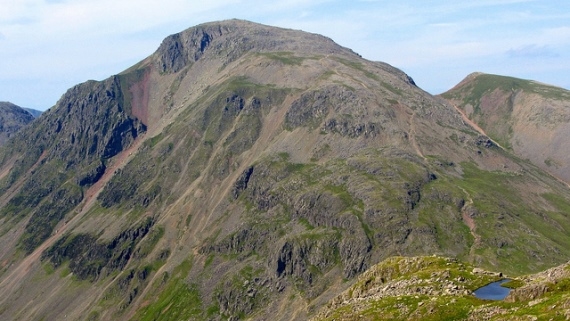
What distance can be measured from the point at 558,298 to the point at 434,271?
33286 mm

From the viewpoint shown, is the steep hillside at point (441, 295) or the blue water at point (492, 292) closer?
the steep hillside at point (441, 295)

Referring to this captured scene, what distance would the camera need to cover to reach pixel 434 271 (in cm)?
10556

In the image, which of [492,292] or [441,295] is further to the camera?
[441,295]

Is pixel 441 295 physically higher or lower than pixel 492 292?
lower

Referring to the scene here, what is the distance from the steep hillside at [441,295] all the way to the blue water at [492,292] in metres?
1.16

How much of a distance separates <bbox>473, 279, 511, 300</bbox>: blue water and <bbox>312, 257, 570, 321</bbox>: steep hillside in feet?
3.81

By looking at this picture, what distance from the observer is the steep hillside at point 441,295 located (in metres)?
76.2

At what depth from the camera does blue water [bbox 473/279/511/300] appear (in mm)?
88375

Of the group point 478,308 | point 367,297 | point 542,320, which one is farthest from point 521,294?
point 367,297

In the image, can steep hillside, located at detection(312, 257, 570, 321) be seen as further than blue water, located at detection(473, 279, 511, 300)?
No

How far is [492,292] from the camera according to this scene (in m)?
90.6

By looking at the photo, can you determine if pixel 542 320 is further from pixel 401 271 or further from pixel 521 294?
pixel 401 271

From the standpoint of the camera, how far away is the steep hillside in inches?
3000

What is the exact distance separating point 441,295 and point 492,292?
8.14 metres
